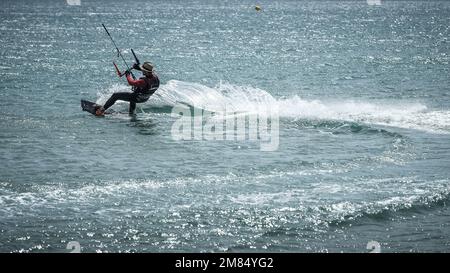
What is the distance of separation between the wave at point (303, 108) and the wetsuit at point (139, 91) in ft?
7.87

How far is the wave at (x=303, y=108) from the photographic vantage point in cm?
2878

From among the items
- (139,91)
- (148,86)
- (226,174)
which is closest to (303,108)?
(148,86)

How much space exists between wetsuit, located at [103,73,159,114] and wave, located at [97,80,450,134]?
240 cm

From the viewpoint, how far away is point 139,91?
28.4 metres

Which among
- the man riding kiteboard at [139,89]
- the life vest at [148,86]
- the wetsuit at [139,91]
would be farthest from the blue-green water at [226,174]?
the life vest at [148,86]

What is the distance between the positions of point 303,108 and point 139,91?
27.0ft

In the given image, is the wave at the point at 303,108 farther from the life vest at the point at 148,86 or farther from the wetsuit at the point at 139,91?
the life vest at the point at 148,86

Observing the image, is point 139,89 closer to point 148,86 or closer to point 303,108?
point 148,86

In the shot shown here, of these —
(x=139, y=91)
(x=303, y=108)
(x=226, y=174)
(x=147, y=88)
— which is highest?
(x=147, y=88)

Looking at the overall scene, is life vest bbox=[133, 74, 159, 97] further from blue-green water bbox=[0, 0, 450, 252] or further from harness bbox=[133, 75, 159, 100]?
blue-green water bbox=[0, 0, 450, 252]

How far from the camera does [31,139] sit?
24641 millimetres

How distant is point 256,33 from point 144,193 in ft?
327

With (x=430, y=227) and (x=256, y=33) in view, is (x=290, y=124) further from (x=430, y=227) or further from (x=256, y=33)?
(x=256, y=33)
